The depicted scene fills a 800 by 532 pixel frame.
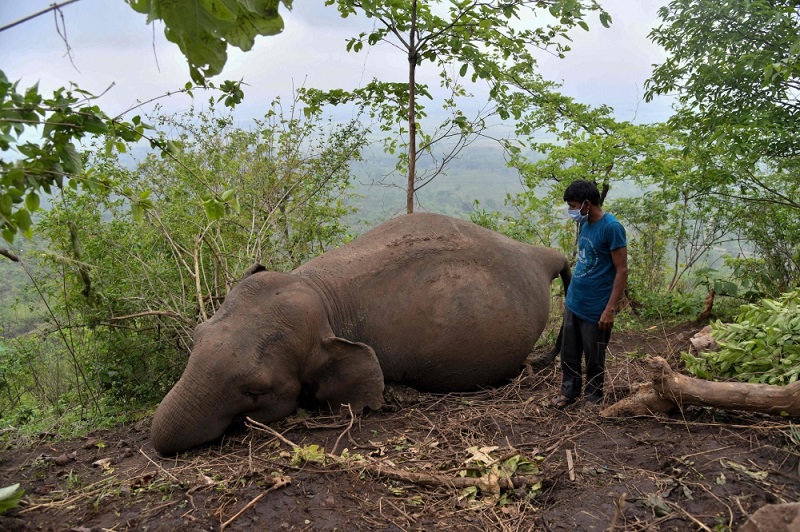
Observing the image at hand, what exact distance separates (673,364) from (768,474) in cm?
242

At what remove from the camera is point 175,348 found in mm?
7215

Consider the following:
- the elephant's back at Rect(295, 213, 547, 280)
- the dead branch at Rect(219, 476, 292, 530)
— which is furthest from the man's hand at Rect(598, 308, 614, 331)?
the dead branch at Rect(219, 476, 292, 530)

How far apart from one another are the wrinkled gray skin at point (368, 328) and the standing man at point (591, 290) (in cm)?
85

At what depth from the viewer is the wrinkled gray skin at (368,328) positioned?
4891 millimetres

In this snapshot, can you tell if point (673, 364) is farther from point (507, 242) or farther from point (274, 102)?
point (274, 102)

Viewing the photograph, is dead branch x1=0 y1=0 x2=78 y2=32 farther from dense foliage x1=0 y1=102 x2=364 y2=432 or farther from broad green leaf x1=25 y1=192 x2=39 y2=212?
dense foliage x1=0 y1=102 x2=364 y2=432

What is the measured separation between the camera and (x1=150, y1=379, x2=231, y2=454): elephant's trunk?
469 cm

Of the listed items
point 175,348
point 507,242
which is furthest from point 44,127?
point 507,242

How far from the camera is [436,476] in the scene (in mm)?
3889

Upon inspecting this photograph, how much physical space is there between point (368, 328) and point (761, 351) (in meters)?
3.44

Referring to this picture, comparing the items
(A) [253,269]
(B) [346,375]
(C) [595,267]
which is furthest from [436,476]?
(A) [253,269]

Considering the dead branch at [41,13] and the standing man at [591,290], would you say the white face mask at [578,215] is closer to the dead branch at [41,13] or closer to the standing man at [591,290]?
the standing man at [591,290]

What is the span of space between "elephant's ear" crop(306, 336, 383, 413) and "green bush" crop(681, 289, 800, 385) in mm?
2726

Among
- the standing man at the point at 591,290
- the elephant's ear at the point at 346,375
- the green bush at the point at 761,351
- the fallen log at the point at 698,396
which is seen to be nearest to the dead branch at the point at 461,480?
the fallen log at the point at 698,396
